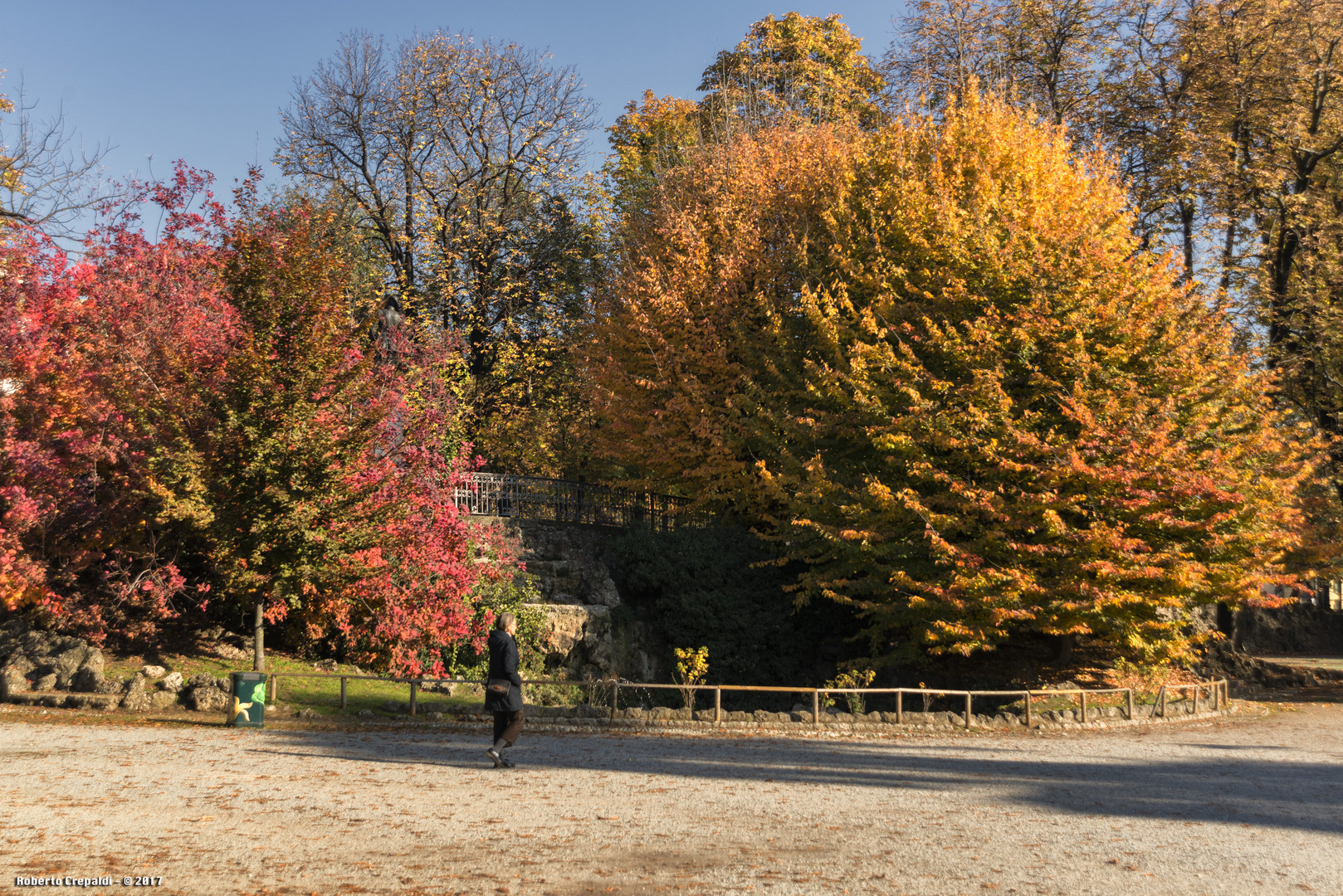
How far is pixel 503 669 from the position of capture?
9719mm

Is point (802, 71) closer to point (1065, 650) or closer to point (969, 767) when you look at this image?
point (1065, 650)

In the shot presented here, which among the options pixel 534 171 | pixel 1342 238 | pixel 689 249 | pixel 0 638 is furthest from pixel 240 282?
pixel 1342 238

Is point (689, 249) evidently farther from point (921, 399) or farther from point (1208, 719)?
point (1208, 719)

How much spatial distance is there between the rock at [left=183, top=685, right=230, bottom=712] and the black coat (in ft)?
19.2

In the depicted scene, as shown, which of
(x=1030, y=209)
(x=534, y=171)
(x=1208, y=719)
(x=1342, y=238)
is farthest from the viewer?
(x=534, y=171)

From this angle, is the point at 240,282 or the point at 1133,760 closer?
the point at 1133,760

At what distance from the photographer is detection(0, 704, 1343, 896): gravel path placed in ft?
20.0

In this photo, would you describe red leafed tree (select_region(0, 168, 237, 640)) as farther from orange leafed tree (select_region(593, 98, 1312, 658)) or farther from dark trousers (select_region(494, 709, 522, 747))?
orange leafed tree (select_region(593, 98, 1312, 658))

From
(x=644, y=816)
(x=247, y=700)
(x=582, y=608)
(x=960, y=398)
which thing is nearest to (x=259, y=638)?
(x=247, y=700)

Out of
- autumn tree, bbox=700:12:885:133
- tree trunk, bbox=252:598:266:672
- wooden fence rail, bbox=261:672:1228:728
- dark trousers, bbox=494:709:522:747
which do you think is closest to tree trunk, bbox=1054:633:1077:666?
wooden fence rail, bbox=261:672:1228:728

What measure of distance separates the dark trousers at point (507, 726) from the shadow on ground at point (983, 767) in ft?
1.21

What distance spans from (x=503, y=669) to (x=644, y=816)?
2570 mm

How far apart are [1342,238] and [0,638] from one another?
34.2 metres

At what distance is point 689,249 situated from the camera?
→ 2466 centimetres
